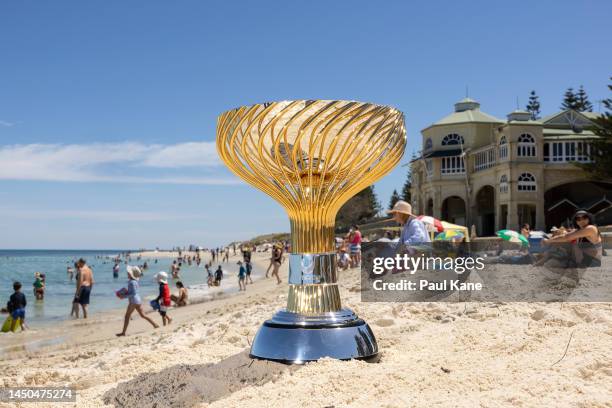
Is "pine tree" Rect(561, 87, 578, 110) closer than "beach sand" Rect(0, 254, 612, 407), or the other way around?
"beach sand" Rect(0, 254, 612, 407)

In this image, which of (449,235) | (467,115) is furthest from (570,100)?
(449,235)

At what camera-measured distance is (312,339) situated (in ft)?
13.0

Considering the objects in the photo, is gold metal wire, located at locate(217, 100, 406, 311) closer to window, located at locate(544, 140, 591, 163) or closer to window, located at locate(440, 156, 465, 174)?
window, located at locate(544, 140, 591, 163)

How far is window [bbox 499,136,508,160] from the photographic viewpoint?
38.0 meters

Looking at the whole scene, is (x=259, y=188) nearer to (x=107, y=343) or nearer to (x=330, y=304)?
(x=330, y=304)

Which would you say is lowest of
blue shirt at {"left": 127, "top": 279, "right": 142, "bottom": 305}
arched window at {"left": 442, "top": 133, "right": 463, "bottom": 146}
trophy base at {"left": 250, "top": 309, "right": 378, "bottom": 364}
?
blue shirt at {"left": 127, "top": 279, "right": 142, "bottom": 305}

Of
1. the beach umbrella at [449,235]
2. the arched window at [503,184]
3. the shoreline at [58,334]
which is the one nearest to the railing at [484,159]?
the arched window at [503,184]

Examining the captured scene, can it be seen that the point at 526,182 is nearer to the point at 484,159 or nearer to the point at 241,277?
the point at 484,159

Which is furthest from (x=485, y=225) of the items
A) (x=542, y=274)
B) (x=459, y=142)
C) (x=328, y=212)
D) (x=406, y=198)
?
(x=328, y=212)

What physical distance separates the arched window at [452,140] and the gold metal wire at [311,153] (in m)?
41.8

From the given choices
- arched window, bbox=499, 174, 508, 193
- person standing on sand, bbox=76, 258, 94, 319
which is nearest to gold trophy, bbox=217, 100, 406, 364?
person standing on sand, bbox=76, 258, 94, 319

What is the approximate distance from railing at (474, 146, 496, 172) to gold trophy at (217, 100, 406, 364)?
37.4 metres

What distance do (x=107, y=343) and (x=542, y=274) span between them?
25.2 feet

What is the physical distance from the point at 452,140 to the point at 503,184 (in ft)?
25.9
